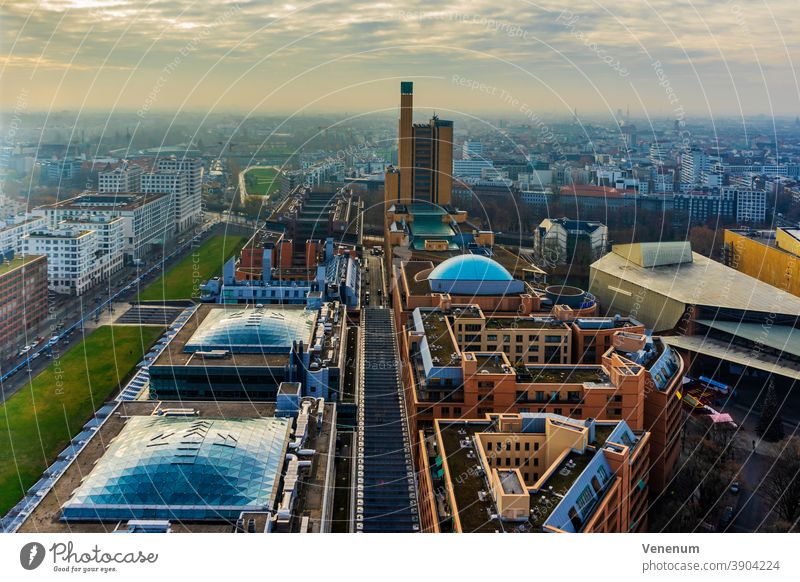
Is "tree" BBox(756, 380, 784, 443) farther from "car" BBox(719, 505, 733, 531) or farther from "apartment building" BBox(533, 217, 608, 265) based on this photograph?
"apartment building" BBox(533, 217, 608, 265)

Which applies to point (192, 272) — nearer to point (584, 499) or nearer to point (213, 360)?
point (213, 360)

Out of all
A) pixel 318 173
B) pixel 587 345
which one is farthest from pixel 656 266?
pixel 318 173

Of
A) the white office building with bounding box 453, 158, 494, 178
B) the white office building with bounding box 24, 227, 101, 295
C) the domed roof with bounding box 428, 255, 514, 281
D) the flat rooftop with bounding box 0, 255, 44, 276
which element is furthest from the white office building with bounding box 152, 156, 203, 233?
the domed roof with bounding box 428, 255, 514, 281

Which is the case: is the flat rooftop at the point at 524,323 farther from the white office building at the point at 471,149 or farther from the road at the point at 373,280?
the white office building at the point at 471,149

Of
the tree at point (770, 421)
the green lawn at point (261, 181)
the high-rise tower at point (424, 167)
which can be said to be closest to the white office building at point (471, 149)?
the high-rise tower at point (424, 167)

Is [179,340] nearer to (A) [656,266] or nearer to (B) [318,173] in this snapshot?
(A) [656,266]
